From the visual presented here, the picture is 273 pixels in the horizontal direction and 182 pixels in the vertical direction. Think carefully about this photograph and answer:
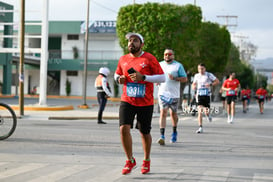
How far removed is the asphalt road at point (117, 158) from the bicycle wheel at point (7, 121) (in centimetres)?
19

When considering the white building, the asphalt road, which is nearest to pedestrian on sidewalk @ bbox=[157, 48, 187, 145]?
the asphalt road

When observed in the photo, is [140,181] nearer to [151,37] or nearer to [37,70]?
[151,37]

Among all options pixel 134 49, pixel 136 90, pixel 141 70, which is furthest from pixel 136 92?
pixel 134 49

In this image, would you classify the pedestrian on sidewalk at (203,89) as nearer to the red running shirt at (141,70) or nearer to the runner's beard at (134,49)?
the red running shirt at (141,70)

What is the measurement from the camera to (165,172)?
6719 mm

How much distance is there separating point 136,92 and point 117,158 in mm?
1636

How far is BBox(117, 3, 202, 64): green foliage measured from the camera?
27844 mm

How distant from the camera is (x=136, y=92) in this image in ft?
22.3

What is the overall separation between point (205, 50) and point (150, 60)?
26663mm

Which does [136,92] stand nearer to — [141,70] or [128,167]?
[141,70]

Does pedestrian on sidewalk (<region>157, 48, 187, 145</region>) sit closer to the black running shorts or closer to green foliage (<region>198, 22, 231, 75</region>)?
the black running shorts

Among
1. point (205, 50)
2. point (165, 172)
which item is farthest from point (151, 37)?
point (165, 172)

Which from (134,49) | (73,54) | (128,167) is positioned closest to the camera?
(128,167)

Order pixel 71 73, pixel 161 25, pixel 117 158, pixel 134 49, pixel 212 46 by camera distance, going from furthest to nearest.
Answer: pixel 71 73 < pixel 212 46 < pixel 161 25 < pixel 117 158 < pixel 134 49
